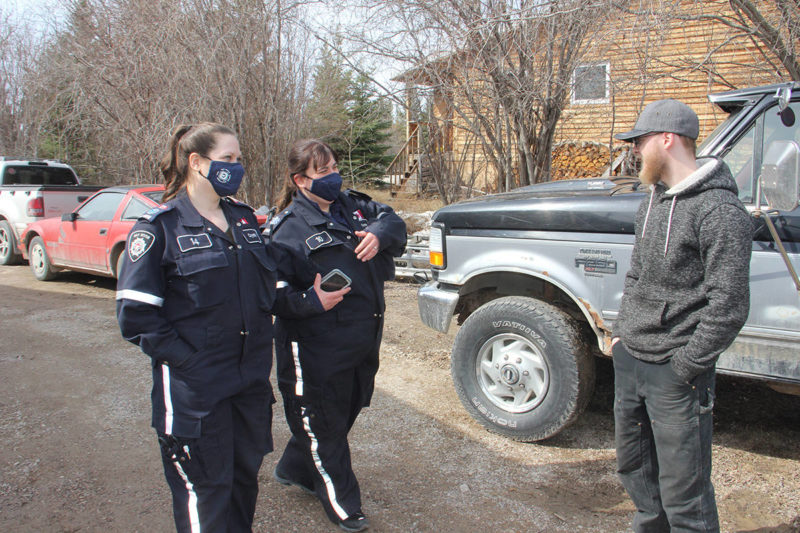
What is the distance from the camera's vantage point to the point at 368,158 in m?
23.0

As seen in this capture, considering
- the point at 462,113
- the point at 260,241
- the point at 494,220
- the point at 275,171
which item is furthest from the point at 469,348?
the point at 275,171

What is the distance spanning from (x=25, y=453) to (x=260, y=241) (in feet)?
8.19

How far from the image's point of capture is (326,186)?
2.83m

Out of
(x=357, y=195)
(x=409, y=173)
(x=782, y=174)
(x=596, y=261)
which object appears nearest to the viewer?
(x=782, y=174)

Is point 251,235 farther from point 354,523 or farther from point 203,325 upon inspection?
point 354,523

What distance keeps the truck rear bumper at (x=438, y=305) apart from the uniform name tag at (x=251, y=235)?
1964 millimetres

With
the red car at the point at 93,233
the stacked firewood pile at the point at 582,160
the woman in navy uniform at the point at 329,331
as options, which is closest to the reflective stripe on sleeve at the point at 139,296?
the woman in navy uniform at the point at 329,331

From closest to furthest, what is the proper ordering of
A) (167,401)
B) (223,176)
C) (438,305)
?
(167,401), (223,176), (438,305)

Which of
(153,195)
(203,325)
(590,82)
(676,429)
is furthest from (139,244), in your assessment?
(590,82)

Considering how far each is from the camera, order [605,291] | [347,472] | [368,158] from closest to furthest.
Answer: [347,472], [605,291], [368,158]

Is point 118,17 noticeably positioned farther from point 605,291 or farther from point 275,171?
point 605,291

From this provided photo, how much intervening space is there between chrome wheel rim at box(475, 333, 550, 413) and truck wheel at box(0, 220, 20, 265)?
9977 millimetres

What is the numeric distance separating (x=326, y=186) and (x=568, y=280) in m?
1.62

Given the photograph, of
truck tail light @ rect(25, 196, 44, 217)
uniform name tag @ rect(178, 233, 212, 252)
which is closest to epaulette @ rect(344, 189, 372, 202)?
uniform name tag @ rect(178, 233, 212, 252)
